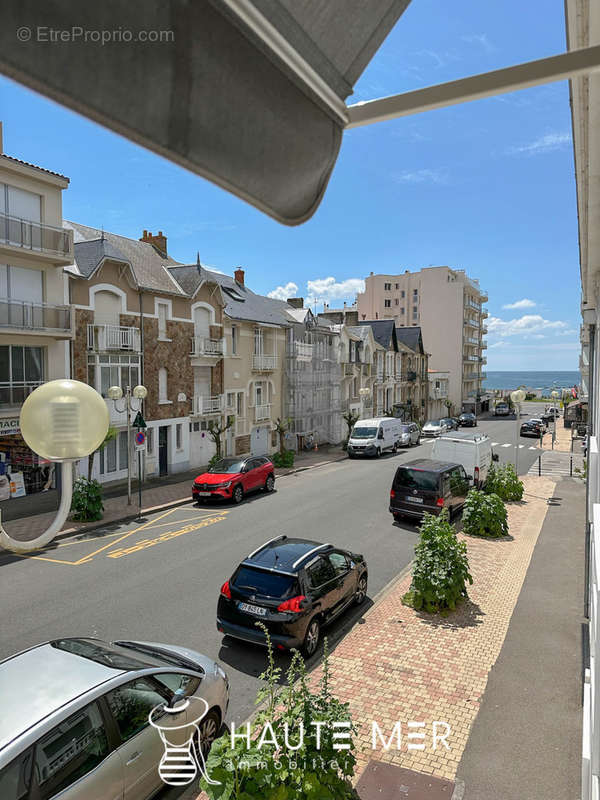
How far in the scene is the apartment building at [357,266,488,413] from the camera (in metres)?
71.1

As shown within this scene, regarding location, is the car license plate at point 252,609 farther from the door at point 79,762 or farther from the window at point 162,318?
the window at point 162,318

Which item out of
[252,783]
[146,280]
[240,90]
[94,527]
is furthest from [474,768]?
[146,280]

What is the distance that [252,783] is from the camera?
14.4 feet

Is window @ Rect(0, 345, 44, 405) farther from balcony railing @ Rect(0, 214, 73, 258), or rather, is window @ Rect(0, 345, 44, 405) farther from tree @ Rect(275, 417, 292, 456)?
tree @ Rect(275, 417, 292, 456)

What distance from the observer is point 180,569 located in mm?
12594

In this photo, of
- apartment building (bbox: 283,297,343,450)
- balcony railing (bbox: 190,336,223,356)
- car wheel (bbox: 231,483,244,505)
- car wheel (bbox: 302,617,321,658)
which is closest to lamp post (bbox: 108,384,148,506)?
car wheel (bbox: 231,483,244,505)

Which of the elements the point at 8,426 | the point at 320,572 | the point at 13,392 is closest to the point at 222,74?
the point at 320,572

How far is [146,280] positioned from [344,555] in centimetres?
1890

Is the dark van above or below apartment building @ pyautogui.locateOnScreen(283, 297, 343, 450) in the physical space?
below

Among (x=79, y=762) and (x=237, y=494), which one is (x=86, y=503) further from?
(x=79, y=762)

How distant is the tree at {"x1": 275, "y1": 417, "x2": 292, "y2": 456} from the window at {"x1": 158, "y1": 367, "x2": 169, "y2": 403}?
8.85 metres

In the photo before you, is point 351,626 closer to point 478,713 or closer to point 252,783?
point 478,713

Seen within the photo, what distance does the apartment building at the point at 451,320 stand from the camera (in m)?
71.1

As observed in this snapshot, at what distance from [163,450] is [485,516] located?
623 inches
